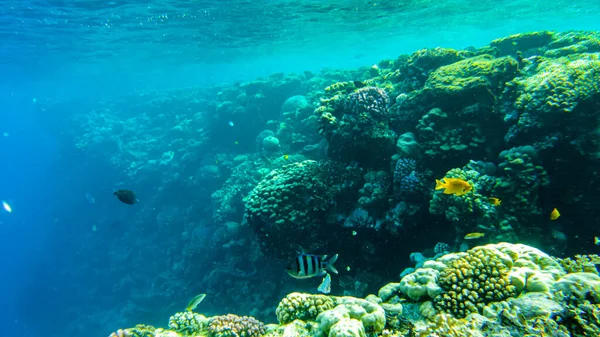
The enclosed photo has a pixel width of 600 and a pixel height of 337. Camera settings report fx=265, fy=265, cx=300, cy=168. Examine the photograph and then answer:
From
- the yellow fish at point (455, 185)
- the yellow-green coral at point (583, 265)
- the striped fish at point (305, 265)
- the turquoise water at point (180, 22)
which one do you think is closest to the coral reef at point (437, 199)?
the yellow-green coral at point (583, 265)

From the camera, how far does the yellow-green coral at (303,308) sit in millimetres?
3859

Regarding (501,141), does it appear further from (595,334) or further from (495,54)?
(595,334)

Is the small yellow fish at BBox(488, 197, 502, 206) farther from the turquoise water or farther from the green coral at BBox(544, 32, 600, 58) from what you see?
the turquoise water

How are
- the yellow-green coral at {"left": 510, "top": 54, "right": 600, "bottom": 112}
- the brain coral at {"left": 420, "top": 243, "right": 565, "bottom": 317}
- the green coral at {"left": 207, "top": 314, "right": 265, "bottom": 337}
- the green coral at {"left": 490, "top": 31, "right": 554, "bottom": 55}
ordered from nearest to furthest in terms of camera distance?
1. the brain coral at {"left": 420, "top": 243, "right": 565, "bottom": 317}
2. the green coral at {"left": 207, "top": 314, "right": 265, "bottom": 337}
3. the yellow-green coral at {"left": 510, "top": 54, "right": 600, "bottom": 112}
4. the green coral at {"left": 490, "top": 31, "right": 554, "bottom": 55}

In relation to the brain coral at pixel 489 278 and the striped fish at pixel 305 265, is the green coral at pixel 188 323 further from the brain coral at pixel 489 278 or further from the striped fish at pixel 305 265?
the brain coral at pixel 489 278

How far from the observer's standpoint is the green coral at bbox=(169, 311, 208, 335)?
14.8ft

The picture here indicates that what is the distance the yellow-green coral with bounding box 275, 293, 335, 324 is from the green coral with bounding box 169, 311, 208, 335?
5.47 feet

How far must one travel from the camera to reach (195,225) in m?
17.3

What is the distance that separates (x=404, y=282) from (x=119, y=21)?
26.2 metres

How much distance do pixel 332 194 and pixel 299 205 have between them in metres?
0.99

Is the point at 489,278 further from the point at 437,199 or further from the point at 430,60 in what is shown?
the point at 430,60

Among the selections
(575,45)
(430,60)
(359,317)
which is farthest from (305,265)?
(575,45)

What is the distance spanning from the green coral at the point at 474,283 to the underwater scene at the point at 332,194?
0.02 metres

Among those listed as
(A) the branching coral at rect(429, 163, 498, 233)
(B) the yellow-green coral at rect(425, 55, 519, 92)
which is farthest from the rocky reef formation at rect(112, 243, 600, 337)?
(B) the yellow-green coral at rect(425, 55, 519, 92)
